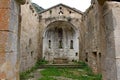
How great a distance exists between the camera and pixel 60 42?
20.1 metres

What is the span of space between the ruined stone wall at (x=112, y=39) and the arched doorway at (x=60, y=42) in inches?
598

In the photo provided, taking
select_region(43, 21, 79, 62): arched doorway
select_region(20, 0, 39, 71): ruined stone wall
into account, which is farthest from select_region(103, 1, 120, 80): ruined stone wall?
select_region(43, 21, 79, 62): arched doorway

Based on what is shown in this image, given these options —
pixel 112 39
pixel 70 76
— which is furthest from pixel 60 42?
pixel 112 39

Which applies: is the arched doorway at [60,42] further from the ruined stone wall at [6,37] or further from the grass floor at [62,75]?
the ruined stone wall at [6,37]

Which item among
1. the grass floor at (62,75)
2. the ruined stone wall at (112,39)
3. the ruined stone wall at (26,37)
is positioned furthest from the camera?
the ruined stone wall at (26,37)

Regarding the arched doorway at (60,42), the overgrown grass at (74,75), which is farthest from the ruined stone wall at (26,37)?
the arched doorway at (60,42)

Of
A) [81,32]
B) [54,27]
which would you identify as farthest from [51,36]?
[81,32]

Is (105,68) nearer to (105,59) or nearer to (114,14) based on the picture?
(105,59)

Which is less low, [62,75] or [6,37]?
[6,37]

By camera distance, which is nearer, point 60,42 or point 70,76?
point 70,76

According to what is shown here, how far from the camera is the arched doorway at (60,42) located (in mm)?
18844

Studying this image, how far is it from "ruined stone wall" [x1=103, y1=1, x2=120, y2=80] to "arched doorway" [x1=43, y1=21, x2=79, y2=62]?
1520 cm

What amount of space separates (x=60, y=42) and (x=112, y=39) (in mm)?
17114

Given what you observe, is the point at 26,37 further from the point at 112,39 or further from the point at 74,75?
the point at 112,39
